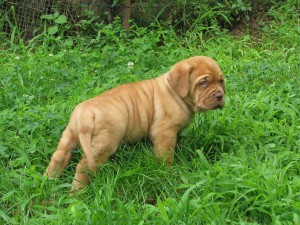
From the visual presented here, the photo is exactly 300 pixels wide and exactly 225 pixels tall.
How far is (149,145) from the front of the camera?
5223 mm

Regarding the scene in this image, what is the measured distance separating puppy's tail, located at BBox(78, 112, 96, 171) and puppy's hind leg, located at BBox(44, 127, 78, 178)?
0.29m

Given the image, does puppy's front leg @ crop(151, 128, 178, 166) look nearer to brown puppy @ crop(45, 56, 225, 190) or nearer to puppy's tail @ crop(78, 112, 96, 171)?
brown puppy @ crop(45, 56, 225, 190)

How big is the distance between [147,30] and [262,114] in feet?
11.8

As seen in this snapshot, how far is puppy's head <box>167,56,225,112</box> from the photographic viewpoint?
16.4ft

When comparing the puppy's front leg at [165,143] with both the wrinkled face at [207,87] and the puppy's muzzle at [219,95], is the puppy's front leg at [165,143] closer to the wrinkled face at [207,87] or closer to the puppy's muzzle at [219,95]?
the wrinkled face at [207,87]

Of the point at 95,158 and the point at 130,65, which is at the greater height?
the point at 95,158

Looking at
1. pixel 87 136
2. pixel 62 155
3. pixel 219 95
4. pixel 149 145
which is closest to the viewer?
pixel 87 136

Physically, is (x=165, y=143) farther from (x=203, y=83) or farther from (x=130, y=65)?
(x=130, y=65)

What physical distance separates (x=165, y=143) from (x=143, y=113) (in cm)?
35

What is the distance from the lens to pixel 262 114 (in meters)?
5.79

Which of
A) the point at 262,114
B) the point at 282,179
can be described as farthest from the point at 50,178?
the point at 262,114

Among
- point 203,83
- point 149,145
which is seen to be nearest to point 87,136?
point 149,145

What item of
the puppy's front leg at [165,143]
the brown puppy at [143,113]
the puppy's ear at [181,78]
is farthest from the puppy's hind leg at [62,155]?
the puppy's ear at [181,78]

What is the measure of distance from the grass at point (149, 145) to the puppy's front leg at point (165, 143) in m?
0.12
